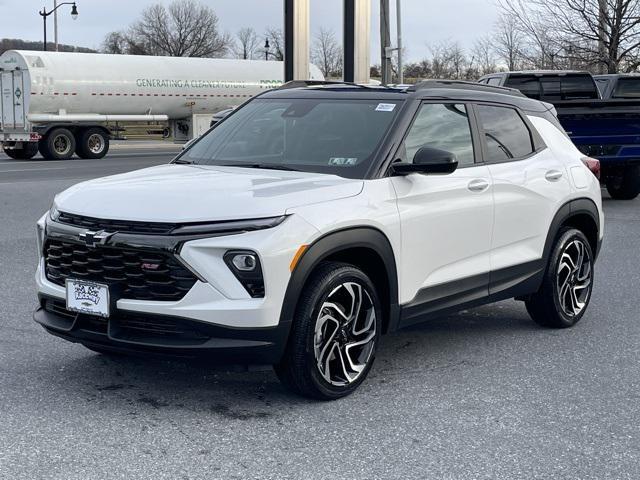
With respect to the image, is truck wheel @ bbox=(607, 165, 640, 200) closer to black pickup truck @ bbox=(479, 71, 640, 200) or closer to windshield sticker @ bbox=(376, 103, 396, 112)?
black pickup truck @ bbox=(479, 71, 640, 200)

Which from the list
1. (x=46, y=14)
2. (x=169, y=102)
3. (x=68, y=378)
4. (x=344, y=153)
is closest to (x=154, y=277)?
(x=68, y=378)

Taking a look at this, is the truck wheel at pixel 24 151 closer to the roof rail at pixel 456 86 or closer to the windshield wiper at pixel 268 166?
the roof rail at pixel 456 86

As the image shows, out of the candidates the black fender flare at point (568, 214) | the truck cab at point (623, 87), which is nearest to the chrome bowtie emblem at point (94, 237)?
the black fender flare at point (568, 214)

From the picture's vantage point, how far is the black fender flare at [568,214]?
22.1 feet

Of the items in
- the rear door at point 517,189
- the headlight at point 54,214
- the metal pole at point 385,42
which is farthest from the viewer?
the metal pole at point 385,42

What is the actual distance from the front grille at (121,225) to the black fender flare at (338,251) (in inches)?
25.3

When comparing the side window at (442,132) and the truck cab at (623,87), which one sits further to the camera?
the truck cab at (623,87)

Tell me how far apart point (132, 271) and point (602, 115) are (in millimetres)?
11529

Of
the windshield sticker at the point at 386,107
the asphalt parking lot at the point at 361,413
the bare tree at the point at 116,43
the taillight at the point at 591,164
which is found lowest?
the asphalt parking lot at the point at 361,413

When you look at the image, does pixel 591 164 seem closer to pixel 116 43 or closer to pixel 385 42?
pixel 385 42

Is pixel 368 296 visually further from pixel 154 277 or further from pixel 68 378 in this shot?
pixel 68 378

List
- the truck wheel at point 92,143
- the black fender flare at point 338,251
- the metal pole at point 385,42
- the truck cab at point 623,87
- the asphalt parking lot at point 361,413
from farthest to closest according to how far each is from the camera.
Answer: the truck wheel at point 92,143 < the metal pole at point 385,42 < the truck cab at point 623,87 < the black fender flare at point 338,251 < the asphalt parking lot at point 361,413

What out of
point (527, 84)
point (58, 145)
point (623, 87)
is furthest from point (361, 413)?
point (58, 145)

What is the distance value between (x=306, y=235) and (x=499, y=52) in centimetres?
3914
